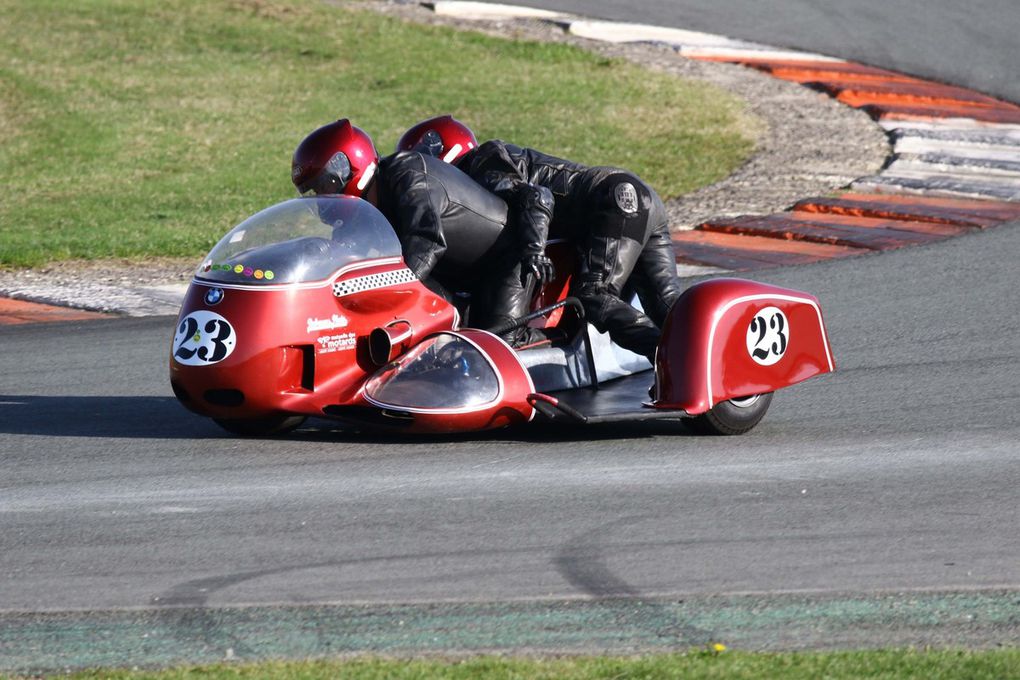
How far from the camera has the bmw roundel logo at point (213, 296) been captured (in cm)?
634

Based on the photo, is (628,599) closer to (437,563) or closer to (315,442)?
(437,563)

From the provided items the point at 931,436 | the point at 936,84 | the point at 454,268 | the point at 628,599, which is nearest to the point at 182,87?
the point at 936,84

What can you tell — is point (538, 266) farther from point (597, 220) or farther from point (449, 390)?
point (449, 390)

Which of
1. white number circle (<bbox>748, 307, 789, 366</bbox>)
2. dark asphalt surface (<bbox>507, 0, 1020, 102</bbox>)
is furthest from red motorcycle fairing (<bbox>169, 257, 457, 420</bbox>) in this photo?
dark asphalt surface (<bbox>507, 0, 1020, 102</bbox>)

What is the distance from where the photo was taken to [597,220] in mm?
7094

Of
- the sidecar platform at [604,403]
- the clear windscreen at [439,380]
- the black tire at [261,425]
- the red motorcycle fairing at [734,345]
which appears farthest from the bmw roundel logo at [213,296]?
the red motorcycle fairing at [734,345]

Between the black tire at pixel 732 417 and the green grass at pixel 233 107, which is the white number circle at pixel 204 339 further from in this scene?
the green grass at pixel 233 107

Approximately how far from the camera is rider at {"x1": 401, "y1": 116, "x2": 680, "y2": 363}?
6898 millimetres

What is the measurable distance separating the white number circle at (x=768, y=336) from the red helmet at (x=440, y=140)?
5.34 feet

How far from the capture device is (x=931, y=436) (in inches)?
259

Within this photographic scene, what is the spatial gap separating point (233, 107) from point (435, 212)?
35.7 ft

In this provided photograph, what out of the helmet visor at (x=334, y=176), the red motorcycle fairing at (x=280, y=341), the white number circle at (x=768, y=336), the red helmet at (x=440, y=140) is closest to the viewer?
the red motorcycle fairing at (x=280, y=341)

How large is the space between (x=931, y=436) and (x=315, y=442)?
246 cm

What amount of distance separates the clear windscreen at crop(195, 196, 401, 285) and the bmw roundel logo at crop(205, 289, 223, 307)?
0.06 m
